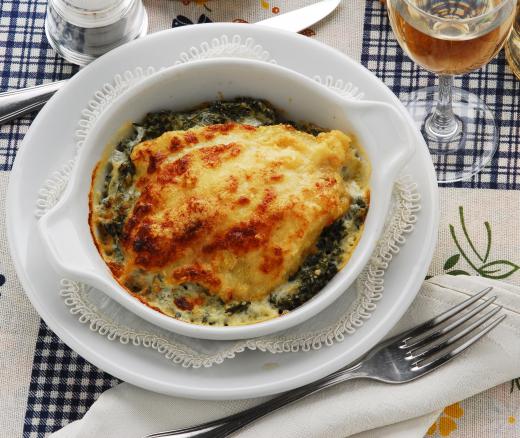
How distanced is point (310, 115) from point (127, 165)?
0.59 m

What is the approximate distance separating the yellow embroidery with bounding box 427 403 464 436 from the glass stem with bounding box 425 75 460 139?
3.17 feet

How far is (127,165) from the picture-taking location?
2.96 m

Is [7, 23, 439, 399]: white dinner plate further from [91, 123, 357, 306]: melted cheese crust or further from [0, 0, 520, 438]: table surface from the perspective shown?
[0, 0, 520, 438]: table surface

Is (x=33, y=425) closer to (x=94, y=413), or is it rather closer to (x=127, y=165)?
(x=94, y=413)

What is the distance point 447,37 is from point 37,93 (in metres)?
1.46

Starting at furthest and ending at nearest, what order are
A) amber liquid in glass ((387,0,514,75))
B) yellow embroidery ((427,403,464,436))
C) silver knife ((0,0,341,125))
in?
silver knife ((0,0,341,125)) → yellow embroidery ((427,403,464,436)) → amber liquid in glass ((387,0,514,75))

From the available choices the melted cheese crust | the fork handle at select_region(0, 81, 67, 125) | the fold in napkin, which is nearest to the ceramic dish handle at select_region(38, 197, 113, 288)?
the melted cheese crust

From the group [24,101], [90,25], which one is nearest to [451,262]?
[90,25]

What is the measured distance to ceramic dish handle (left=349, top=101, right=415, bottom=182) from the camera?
2812 millimetres

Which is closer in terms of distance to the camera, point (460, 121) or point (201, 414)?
point (201, 414)

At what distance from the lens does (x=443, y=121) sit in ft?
11.5

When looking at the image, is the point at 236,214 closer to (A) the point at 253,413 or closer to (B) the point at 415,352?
(A) the point at 253,413

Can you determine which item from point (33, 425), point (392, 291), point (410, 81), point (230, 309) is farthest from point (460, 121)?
point (33, 425)

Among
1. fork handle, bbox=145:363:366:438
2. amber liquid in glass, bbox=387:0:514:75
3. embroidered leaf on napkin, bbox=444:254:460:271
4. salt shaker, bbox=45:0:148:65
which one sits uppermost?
amber liquid in glass, bbox=387:0:514:75
